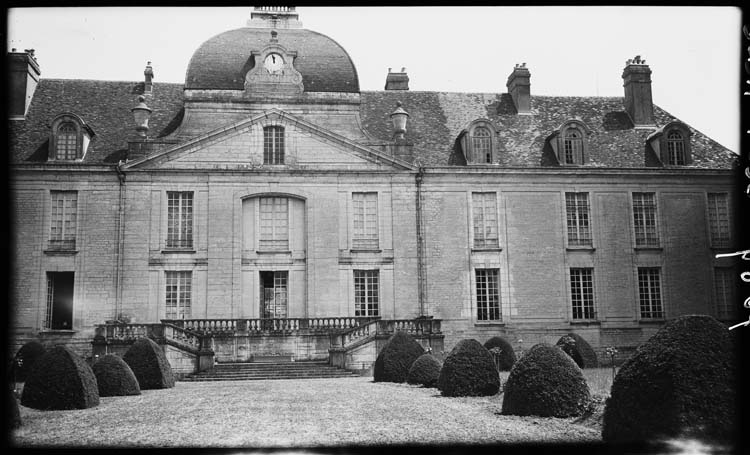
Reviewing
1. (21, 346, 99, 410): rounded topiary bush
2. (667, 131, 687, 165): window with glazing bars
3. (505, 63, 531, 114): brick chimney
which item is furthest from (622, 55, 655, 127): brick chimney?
(21, 346, 99, 410): rounded topiary bush

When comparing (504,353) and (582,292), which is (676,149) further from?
(504,353)

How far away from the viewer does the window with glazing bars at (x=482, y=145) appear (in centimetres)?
2620

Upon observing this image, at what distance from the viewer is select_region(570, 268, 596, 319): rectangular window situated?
2520cm

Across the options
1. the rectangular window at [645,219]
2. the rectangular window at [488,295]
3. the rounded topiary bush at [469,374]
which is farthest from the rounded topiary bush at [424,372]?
the rectangular window at [645,219]

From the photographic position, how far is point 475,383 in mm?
14906

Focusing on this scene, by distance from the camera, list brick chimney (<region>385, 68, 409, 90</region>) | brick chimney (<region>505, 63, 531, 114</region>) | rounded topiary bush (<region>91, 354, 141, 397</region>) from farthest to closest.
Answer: brick chimney (<region>385, 68, 409, 90</region>) → brick chimney (<region>505, 63, 531, 114</region>) → rounded topiary bush (<region>91, 354, 141, 397</region>)

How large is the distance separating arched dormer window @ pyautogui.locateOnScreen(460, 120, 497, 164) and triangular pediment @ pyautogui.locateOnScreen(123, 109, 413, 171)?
2.28m

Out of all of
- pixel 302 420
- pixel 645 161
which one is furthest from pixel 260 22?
pixel 302 420

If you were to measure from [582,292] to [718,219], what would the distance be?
468 centimetres

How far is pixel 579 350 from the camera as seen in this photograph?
22547mm

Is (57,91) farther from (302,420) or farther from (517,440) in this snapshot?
(517,440)

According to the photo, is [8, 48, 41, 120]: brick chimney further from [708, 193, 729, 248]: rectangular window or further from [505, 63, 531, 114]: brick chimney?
[708, 193, 729, 248]: rectangular window

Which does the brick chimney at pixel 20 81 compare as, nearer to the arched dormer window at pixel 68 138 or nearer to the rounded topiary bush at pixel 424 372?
the arched dormer window at pixel 68 138

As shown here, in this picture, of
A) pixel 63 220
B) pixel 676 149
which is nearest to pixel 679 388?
pixel 676 149
